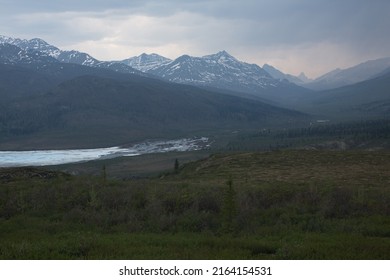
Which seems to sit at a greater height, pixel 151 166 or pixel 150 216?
pixel 150 216

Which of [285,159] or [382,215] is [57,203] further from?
[285,159]

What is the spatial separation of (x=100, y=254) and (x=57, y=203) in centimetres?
1030

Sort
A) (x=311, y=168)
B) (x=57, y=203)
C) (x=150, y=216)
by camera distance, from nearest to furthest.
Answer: (x=150, y=216) → (x=57, y=203) → (x=311, y=168)

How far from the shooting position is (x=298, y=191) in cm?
2303

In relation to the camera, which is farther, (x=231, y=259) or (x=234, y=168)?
(x=234, y=168)

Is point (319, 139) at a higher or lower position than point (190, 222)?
lower

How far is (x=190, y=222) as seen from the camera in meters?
18.0

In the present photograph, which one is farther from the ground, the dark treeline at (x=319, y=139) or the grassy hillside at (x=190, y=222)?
the grassy hillside at (x=190, y=222)

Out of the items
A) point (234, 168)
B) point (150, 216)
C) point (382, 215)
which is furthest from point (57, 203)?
point (234, 168)

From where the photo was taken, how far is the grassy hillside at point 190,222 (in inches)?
510

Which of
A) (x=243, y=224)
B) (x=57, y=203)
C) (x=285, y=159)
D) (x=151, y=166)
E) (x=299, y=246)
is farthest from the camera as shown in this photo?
(x=151, y=166)

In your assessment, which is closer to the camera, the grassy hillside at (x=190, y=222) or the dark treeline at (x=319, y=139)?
the grassy hillside at (x=190, y=222)

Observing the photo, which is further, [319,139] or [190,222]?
[319,139]

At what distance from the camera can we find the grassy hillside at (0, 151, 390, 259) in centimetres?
1295
